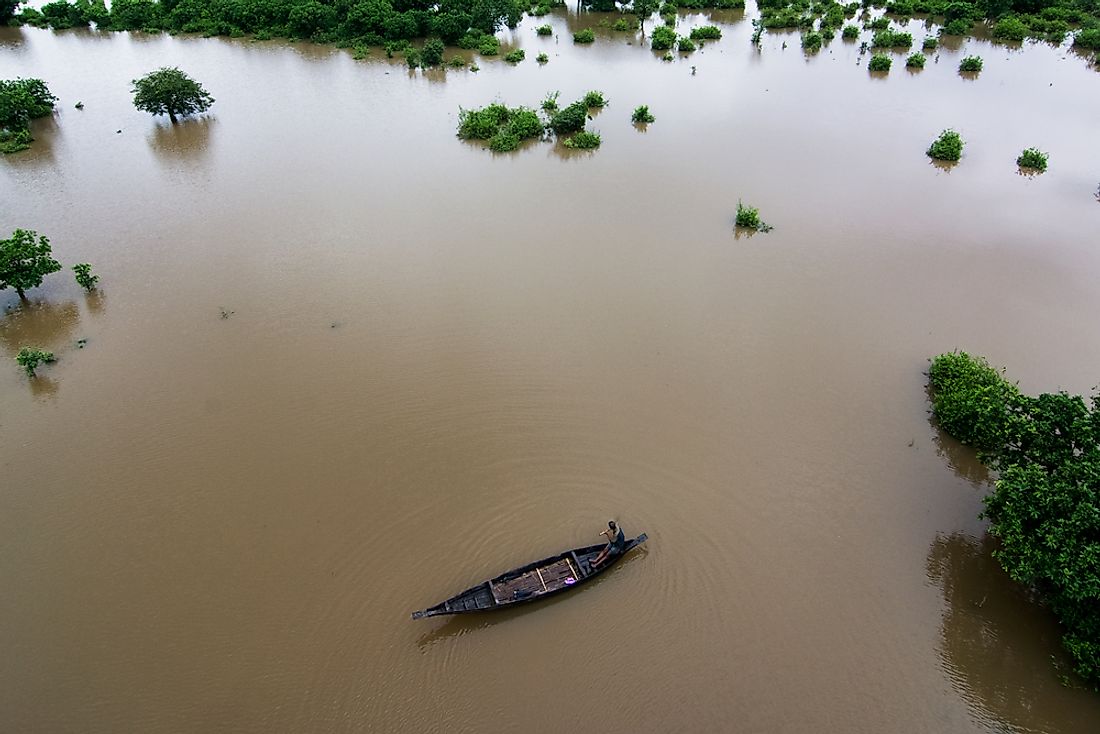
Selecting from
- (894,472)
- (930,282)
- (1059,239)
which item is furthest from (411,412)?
(1059,239)

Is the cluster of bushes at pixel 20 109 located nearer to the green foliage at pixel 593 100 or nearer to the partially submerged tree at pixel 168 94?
the partially submerged tree at pixel 168 94

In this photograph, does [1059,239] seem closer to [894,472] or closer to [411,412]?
[894,472]

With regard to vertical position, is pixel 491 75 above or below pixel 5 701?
above

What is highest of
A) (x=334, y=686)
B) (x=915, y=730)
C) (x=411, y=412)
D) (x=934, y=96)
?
(x=934, y=96)

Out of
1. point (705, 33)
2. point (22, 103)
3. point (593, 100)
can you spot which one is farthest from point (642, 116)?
point (22, 103)

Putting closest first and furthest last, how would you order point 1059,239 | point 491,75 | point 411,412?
point 411,412 → point 1059,239 → point 491,75

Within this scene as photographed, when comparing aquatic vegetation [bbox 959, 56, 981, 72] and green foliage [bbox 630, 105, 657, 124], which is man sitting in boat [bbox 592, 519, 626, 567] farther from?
aquatic vegetation [bbox 959, 56, 981, 72]

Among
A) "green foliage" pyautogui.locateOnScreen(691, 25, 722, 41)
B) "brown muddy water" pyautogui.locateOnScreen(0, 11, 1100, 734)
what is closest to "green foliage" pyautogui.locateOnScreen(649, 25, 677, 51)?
"green foliage" pyautogui.locateOnScreen(691, 25, 722, 41)
